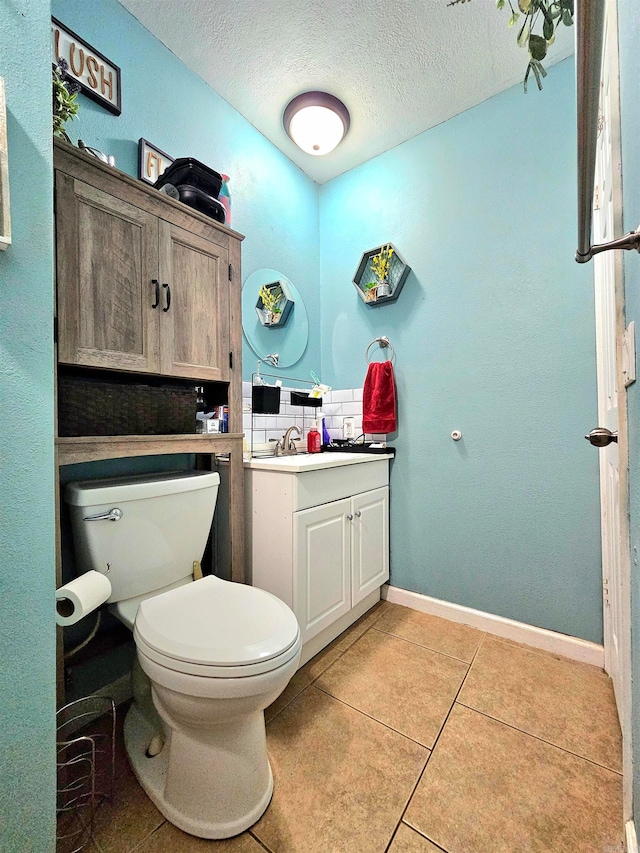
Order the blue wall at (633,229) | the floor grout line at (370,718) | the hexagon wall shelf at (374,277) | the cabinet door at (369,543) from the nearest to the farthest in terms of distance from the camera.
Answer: the blue wall at (633,229), the floor grout line at (370,718), the cabinet door at (369,543), the hexagon wall shelf at (374,277)

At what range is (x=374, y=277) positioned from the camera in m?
2.05

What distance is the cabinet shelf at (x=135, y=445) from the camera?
0.97 meters

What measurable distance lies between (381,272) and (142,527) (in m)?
1.75

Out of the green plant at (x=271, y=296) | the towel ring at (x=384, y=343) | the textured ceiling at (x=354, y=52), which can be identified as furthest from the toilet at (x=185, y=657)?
the textured ceiling at (x=354, y=52)

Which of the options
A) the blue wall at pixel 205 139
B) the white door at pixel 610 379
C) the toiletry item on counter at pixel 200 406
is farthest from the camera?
the toiletry item on counter at pixel 200 406

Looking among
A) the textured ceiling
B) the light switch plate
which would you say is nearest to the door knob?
the light switch plate

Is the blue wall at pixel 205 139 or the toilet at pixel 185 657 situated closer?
the toilet at pixel 185 657

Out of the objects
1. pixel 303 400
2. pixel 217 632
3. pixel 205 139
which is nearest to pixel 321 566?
pixel 217 632

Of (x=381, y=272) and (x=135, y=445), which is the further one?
(x=381, y=272)

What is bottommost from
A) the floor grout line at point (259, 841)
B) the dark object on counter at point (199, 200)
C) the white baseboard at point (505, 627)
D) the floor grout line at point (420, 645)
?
the floor grout line at point (420, 645)

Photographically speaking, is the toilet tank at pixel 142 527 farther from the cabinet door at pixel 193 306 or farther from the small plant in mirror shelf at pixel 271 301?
the small plant in mirror shelf at pixel 271 301

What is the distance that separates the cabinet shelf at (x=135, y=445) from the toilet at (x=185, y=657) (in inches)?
4.1

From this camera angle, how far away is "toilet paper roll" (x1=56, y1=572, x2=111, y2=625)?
2.78ft

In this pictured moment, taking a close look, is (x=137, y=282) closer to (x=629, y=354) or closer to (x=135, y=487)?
(x=135, y=487)
